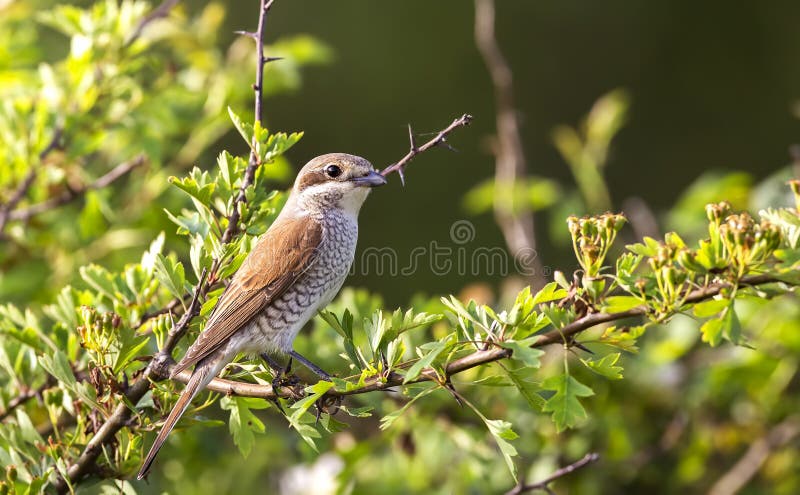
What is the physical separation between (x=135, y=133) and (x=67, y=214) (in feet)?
2.13

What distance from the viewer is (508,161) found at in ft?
13.2

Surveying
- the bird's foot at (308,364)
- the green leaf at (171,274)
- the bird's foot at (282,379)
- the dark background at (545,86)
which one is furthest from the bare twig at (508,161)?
the dark background at (545,86)

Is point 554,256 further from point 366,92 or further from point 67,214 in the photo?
point 67,214

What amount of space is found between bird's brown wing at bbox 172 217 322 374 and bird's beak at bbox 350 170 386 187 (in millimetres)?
218

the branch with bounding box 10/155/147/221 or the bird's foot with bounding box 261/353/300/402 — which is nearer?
the bird's foot with bounding box 261/353/300/402

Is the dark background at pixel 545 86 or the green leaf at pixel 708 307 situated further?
the dark background at pixel 545 86

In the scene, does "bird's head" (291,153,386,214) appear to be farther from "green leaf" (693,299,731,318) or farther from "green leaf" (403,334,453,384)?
"green leaf" (693,299,731,318)

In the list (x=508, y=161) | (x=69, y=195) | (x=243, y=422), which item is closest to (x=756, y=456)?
(x=508, y=161)

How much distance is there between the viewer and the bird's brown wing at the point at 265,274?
2703mm

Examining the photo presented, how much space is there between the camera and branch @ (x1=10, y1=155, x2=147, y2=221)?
3111mm

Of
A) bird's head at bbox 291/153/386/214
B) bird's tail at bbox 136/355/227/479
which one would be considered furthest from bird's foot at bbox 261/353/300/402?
bird's head at bbox 291/153/386/214

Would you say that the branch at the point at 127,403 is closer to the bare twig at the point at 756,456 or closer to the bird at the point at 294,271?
the bird at the point at 294,271

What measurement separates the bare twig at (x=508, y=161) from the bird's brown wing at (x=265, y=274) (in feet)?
2.84

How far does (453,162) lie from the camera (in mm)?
8344
